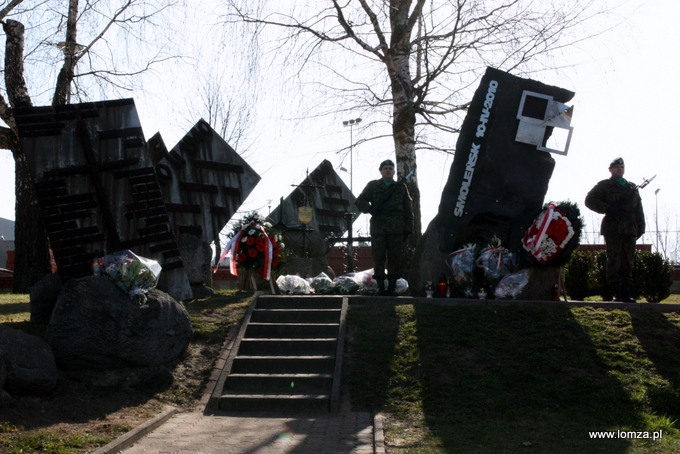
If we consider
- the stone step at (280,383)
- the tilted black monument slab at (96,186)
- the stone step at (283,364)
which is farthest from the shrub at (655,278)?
the tilted black monument slab at (96,186)

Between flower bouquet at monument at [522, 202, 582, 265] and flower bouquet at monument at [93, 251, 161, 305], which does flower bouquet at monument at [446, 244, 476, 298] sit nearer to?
flower bouquet at monument at [522, 202, 582, 265]

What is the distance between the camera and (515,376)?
687 cm

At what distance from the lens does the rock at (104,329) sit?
22.3 feet

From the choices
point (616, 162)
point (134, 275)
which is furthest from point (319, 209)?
point (134, 275)

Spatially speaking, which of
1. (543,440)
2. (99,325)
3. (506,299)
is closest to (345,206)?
(506,299)

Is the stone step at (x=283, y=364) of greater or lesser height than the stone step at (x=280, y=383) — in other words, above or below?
above

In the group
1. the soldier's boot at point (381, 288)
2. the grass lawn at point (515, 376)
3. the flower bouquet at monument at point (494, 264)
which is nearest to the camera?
the grass lawn at point (515, 376)

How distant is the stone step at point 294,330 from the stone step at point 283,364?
26.1 inches

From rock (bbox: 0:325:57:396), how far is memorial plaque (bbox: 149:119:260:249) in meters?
4.47

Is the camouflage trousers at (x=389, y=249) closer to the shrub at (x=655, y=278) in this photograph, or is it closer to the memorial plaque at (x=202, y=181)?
the memorial plaque at (x=202, y=181)

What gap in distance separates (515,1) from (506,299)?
6.03 metres

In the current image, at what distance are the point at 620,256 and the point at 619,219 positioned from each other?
54cm

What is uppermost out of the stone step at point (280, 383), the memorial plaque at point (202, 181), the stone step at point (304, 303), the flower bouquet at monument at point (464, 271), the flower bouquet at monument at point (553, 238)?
the memorial plaque at point (202, 181)

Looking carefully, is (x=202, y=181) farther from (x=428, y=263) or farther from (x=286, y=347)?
(x=286, y=347)
